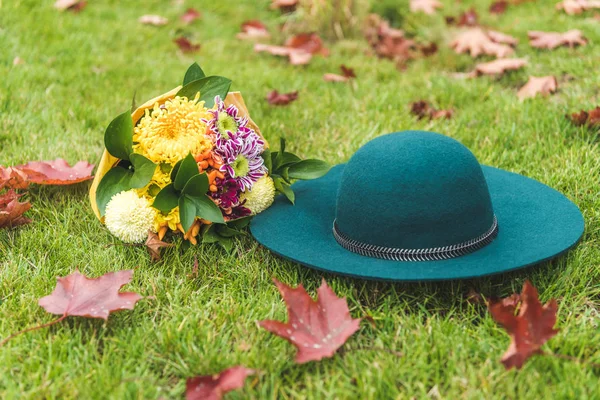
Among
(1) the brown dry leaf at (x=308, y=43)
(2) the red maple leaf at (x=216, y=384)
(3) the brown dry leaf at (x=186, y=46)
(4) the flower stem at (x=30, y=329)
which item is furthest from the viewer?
(3) the brown dry leaf at (x=186, y=46)

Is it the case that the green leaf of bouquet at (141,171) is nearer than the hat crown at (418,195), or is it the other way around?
the hat crown at (418,195)

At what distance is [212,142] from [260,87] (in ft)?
4.64

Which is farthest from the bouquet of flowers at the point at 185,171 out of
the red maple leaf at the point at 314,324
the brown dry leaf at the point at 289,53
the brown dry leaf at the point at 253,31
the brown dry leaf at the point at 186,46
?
the brown dry leaf at the point at 253,31

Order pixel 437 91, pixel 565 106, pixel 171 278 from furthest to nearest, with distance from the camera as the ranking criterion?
pixel 437 91 < pixel 565 106 < pixel 171 278

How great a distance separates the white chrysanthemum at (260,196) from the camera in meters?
1.82

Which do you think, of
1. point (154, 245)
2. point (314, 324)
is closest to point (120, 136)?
point (154, 245)

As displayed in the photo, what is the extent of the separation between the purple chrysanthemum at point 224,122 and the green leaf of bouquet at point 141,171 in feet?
0.65

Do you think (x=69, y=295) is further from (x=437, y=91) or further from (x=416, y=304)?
(x=437, y=91)

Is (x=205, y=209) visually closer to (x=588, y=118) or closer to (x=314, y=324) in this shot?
(x=314, y=324)

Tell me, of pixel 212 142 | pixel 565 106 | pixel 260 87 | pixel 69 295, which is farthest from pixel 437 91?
pixel 69 295

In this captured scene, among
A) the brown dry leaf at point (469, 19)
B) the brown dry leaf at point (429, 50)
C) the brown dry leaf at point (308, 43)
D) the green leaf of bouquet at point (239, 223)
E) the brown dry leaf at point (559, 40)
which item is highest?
the brown dry leaf at point (559, 40)

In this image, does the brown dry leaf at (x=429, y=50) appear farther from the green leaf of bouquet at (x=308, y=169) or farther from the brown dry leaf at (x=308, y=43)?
the green leaf of bouquet at (x=308, y=169)

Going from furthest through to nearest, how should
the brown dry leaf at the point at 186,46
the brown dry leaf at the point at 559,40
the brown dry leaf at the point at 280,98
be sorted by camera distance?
the brown dry leaf at the point at 186,46, the brown dry leaf at the point at 559,40, the brown dry leaf at the point at 280,98

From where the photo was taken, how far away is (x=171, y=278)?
1.68 metres
